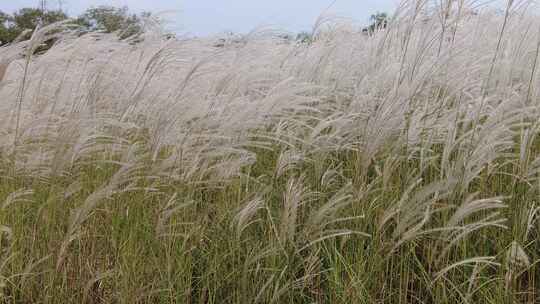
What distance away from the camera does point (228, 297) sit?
1.94 meters

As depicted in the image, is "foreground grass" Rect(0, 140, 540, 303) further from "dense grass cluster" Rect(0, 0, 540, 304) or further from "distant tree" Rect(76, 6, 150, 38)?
"distant tree" Rect(76, 6, 150, 38)

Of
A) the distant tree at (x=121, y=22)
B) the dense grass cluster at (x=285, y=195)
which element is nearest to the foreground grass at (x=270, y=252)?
the dense grass cluster at (x=285, y=195)

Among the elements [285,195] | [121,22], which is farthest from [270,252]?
[121,22]

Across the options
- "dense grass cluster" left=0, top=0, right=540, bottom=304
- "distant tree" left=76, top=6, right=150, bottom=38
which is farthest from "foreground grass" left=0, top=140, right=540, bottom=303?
"distant tree" left=76, top=6, right=150, bottom=38

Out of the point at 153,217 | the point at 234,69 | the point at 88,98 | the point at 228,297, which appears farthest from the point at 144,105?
the point at 228,297

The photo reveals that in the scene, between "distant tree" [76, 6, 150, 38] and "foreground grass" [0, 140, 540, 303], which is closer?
"foreground grass" [0, 140, 540, 303]

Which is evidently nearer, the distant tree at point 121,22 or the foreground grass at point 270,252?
the foreground grass at point 270,252

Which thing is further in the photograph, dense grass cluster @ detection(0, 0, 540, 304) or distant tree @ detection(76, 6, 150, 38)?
distant tree @ detection(76, 6, 150, 38)

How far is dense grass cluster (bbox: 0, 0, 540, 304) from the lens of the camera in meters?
1.89

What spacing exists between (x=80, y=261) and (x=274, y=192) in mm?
799

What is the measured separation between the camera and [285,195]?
1.83 m

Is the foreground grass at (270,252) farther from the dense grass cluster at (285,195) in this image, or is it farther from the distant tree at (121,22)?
the distant tree at (121,22)

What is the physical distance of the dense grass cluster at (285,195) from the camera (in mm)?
1893

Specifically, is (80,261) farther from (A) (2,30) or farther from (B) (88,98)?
(A) (2,30)
